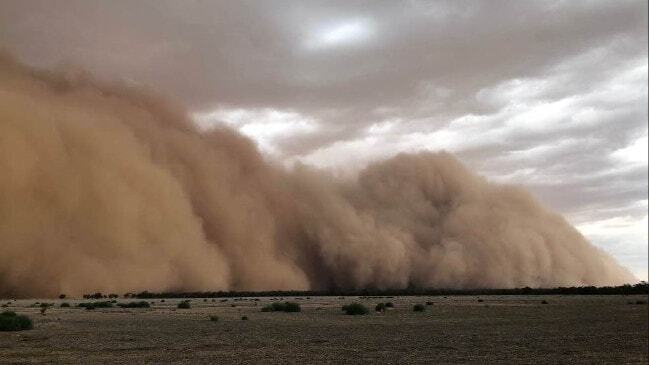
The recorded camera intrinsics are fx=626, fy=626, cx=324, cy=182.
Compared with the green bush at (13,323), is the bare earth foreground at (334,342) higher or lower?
lower

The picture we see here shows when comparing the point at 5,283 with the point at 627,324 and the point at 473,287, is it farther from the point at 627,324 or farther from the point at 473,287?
the point at 473,287

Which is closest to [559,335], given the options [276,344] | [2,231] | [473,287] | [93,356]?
[276,344]

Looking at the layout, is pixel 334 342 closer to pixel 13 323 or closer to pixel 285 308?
pixel 13 323

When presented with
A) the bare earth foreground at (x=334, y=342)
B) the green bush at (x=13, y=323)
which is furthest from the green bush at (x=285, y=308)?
the green bush at (x=13, y=323)

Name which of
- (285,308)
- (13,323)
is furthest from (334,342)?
(285,308)

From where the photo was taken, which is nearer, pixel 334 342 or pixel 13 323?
pixel 334 342

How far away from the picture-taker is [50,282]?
5697 cm

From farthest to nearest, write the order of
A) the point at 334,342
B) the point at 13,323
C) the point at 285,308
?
the point at 285,308 → the point at 13,323 → the point at 334,342

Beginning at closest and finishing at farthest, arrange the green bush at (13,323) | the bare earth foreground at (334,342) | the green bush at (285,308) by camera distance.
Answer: the bare earth foreground at (334,342)
the green bush at (13,323)
the green bush at (285,308)

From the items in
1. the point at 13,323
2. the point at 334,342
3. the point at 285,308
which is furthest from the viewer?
the point at 285,308

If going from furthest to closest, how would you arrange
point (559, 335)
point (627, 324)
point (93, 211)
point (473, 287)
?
point (473, 287) < point (93, 211) < point (627, 324) < point (559, 335)

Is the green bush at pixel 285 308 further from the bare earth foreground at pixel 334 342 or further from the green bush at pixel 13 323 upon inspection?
the green bush at pixel 13 323

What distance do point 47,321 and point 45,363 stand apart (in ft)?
41.8

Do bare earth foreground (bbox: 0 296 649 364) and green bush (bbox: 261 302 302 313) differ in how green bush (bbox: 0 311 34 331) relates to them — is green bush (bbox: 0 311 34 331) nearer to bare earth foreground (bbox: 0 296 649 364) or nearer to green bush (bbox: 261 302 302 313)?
bare earth foreground (bbox: 0 296 649 364)
